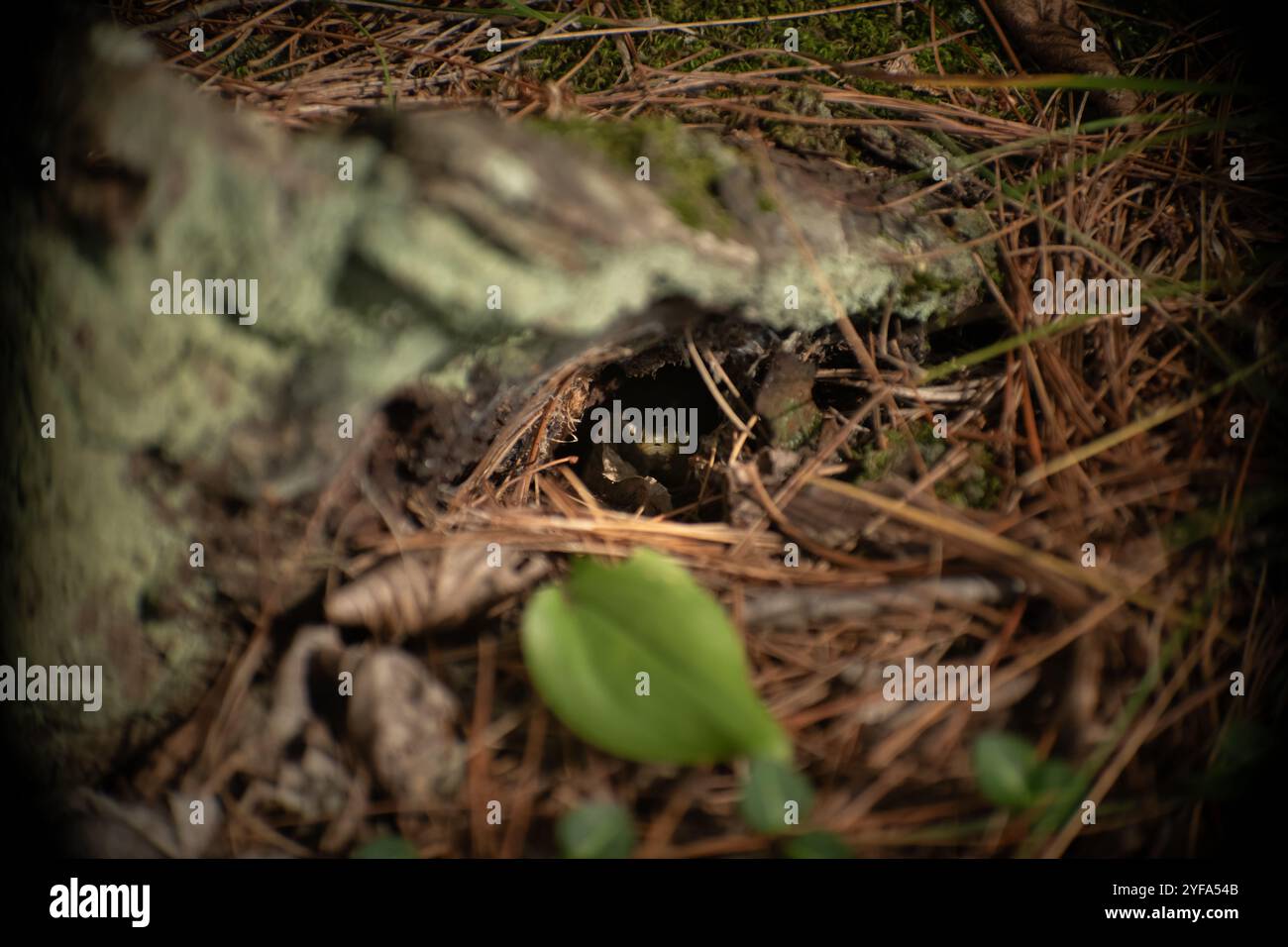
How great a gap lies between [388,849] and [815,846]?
49 cm

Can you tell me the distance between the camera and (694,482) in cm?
146

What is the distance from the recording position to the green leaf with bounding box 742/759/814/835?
0.85 m

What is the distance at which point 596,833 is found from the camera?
857mm

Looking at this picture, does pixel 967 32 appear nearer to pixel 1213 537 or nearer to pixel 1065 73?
pixel 1065 73

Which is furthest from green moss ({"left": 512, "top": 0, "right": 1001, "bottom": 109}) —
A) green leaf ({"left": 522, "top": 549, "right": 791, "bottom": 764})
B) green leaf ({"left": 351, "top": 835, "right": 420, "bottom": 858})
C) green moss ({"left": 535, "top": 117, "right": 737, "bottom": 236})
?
green leaf ({"left": 351, "top": 835, "right": 420, "bottom": 858})

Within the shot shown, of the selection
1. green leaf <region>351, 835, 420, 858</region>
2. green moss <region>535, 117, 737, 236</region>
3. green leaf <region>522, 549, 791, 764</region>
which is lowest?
green leaf <region>351, 835, 420, 858</region>

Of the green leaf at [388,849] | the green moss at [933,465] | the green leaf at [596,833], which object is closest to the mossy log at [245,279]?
the green moss at [933,465]

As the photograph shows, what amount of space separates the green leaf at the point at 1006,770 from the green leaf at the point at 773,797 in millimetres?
200

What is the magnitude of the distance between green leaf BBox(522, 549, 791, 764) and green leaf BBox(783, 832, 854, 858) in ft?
0.37

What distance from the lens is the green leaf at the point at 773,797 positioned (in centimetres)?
85


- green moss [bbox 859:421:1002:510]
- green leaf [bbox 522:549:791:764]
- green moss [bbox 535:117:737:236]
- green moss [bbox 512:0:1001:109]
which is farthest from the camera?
green moss [bbox 512:0:1001:109]

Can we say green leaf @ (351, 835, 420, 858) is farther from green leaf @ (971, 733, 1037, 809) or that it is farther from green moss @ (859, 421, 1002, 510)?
green moss @ (859, 421, 1002, 510)
